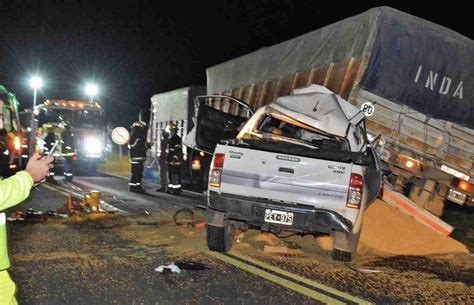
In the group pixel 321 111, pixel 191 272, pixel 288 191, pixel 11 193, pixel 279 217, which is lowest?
pixel 191 272

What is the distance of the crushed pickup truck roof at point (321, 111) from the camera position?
7.48 m

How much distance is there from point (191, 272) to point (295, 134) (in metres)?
3.25

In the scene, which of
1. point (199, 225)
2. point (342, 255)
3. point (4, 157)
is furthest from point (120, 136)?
point (342, 255)

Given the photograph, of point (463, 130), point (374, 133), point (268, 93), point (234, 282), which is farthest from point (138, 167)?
point (234, 282)

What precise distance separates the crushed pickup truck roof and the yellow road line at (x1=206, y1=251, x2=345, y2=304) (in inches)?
87.1

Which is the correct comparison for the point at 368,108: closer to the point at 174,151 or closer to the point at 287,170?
the point at 287,170

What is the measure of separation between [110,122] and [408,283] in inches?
710

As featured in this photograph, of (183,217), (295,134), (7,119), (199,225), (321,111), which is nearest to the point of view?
(321,111)

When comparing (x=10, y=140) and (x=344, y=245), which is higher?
(x=10, y=140)

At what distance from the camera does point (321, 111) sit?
7754 mm

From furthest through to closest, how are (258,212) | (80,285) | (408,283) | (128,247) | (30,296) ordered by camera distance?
(128,247) → (258,212) → (408,283) → (80,285) → (30,296)

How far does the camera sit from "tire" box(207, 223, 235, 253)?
265 inches

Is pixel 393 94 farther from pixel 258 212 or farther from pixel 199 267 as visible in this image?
pixel 199 267

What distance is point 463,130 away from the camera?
33.3 ft
